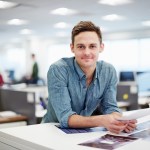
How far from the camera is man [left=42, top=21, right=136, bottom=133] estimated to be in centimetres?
161

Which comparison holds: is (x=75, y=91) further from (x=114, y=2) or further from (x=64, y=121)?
(x=114, y=2)

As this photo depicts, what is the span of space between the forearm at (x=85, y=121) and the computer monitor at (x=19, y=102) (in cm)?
205

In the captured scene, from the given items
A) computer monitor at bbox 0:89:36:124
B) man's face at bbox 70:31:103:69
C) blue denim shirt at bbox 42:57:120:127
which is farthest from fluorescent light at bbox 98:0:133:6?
man's face at bbox 70:31:103:69

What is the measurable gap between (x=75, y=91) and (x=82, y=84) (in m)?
0.06

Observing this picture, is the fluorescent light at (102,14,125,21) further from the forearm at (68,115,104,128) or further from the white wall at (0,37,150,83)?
the forearm at (68,115,104,128)

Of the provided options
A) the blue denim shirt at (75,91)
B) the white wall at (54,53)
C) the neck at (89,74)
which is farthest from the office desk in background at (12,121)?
the white wall at (54,53)

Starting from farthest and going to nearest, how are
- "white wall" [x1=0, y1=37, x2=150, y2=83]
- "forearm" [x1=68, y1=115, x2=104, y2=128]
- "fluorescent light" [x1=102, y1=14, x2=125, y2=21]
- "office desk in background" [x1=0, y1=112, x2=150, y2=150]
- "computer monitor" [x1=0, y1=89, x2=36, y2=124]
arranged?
"white wall" [x1=0, y1=37, x2=150, y2=83] → "fluorescent light" [x1=102, y1=14, x2=125, y2=21] → "computer monitor" [x1=0, y1=89, x2=36, y2=124] → "forearm" [x1=68, y1=115, x2=104, y2=128] → "office desk in background" [x1=0, y1=112, x2=150, y2=150]

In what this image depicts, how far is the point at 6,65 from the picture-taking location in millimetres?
18562

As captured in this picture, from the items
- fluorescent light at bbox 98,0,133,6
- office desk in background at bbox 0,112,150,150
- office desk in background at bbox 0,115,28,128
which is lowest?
office desk in background at bbox 0,115,28,128

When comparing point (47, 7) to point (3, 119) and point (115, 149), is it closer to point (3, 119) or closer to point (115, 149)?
point (3, 119)

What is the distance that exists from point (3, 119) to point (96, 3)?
390 cm

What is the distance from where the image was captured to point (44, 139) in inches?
50.8

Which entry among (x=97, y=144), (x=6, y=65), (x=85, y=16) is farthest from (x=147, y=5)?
(x=6, y=65)

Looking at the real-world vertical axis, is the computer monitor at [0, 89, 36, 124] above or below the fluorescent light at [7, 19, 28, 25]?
below
